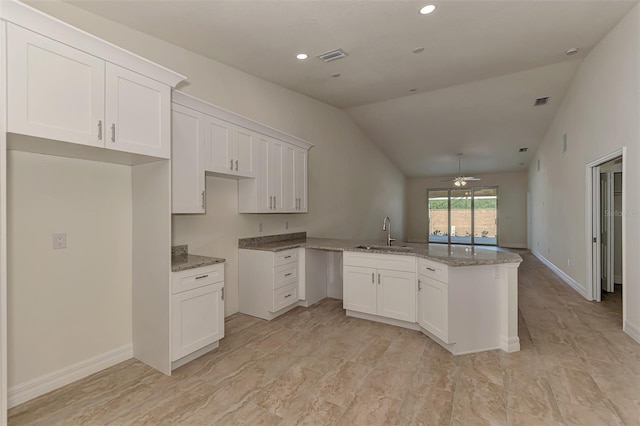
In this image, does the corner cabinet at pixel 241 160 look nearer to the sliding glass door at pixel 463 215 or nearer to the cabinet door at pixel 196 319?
the cabinet door at pixel 196 319

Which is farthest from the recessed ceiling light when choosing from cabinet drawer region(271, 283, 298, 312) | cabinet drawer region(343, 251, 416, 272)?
cabinet drawer region(271, 283, 298, 312)

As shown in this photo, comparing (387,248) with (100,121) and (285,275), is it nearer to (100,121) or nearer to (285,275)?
(285,275)

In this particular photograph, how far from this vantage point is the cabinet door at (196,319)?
8.77 ft

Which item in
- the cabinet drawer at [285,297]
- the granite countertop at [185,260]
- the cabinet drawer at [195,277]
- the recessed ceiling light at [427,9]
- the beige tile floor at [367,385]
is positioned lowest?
the beige tile floor at [367,385]

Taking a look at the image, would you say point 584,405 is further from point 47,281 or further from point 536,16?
point 47,281

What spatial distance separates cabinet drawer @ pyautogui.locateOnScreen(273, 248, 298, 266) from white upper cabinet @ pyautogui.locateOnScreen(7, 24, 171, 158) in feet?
5.87

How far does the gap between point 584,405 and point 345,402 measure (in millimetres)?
1661

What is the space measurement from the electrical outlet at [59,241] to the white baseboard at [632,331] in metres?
5.45

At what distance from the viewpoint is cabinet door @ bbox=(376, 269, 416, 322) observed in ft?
11.2

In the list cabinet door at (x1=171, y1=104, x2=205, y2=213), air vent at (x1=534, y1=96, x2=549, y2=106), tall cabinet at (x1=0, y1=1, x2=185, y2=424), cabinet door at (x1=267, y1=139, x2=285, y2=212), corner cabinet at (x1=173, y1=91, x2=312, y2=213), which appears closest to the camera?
tall cabinet at (x1=0, y1=1, x2=185, y2=424)

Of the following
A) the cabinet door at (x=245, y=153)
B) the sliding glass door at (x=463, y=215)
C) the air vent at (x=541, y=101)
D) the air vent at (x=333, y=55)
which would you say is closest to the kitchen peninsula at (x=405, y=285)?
the cabinet door at (x=245, y=153)

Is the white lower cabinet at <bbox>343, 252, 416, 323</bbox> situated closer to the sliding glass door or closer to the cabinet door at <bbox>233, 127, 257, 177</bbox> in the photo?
the cabinet door at <bbox>233, 127, 257, 177</bbox>

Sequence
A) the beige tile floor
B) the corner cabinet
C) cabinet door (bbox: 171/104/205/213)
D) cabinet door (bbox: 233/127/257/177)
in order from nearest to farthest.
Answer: the beige tile floor → cabinet door (bbox: 171/104/205/213) → the corner cabinet → cabinet door (bbox: 233/127/257/177)

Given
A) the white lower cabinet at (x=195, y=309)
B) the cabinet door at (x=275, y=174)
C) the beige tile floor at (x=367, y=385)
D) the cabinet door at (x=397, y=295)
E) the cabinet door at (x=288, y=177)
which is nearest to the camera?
the beige tile floor at (x=367, y=385)
